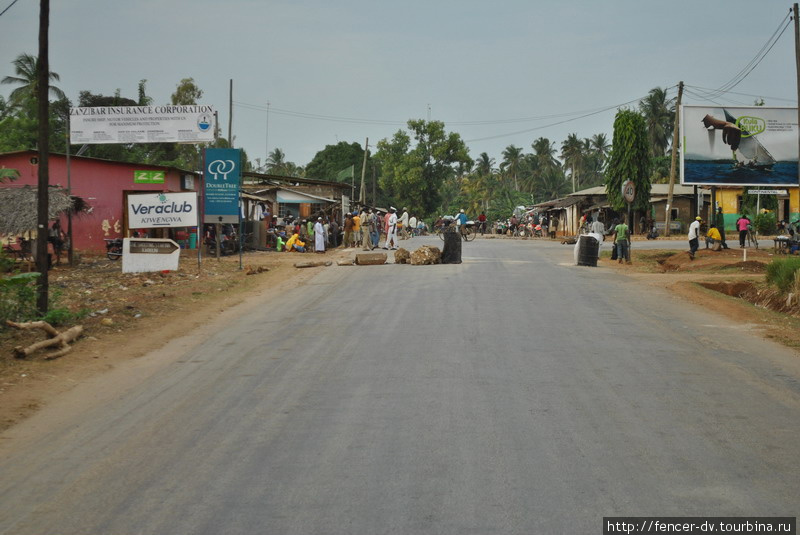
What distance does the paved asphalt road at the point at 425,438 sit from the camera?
16.3 feet

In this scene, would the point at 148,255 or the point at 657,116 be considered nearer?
the point at 148,255

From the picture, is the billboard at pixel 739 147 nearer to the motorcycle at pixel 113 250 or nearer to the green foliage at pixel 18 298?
the motorcycle at pixel 113 250

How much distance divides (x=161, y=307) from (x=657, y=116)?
245ft

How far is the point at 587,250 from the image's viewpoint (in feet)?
84.3

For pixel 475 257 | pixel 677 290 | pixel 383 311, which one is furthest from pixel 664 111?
pixel 383 311

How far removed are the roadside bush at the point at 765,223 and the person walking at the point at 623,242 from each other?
2429 centimetres

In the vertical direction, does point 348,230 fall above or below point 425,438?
above

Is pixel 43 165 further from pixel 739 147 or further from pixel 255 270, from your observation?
pixel 739 147

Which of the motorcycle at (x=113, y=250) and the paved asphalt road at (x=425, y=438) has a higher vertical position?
the motorcycle at (x=113, y=250)

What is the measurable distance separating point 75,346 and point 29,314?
2018 mm

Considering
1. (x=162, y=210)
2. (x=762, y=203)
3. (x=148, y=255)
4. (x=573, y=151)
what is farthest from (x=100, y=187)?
(x=573, y=151)

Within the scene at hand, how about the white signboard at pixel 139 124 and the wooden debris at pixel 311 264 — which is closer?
the wooden debris at pixel 311 264

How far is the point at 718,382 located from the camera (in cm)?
879

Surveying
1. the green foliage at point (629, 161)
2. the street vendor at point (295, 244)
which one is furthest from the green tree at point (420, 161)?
the street vendor at point (295, 244)
